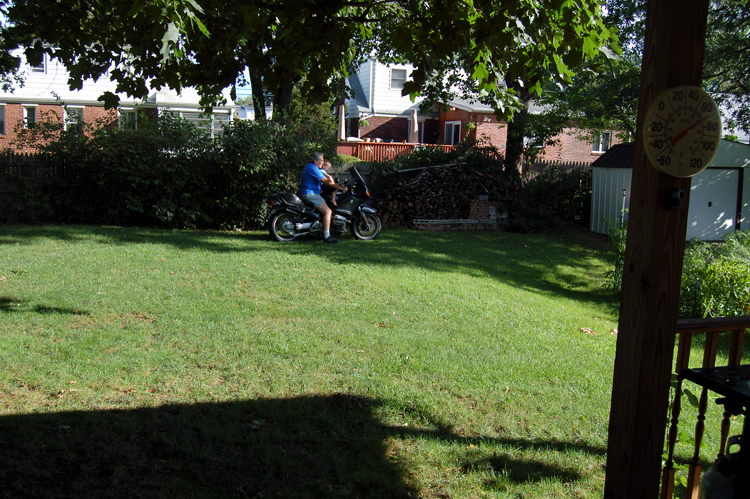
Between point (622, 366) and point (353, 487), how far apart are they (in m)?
1.84

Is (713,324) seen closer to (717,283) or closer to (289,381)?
(289,381)

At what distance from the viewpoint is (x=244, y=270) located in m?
9.09

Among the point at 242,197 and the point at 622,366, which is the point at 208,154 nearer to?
the point at 242,197

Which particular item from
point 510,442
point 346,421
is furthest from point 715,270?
point 346,421

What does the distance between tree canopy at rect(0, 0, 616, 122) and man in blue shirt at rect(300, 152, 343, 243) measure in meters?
5.69

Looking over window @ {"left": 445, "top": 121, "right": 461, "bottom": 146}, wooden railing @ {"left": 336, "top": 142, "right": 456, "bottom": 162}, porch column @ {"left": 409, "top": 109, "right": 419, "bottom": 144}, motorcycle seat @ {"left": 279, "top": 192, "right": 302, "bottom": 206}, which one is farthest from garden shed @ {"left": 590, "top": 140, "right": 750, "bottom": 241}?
window @ {"left": 445, "top": 121, "right": 461, "bottom": 146}

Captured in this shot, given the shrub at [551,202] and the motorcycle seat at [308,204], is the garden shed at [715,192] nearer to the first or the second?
the shrub at [551,202]

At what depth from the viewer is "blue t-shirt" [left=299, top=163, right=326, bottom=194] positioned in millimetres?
11664

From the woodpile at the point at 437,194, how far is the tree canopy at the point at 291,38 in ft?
31.8

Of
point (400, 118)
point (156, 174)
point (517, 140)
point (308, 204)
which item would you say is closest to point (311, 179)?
point (308, 204)

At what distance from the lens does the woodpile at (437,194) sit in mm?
15664

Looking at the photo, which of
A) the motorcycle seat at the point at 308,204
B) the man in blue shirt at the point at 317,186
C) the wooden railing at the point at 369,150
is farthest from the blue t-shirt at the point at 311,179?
the wooden railing at the point at 369,150

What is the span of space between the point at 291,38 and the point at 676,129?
355cm

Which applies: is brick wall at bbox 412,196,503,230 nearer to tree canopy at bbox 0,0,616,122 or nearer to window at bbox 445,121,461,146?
tree canopy at bbox 0,0,616,122
